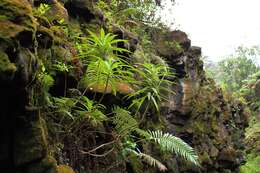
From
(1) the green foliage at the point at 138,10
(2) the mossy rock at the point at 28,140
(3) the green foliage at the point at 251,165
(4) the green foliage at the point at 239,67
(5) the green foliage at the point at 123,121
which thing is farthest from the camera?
(4) the green foliage at the point at 239,67

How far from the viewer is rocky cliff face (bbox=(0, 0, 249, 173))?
2.85 metres

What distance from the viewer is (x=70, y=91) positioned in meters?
4.81

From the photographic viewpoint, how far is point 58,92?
16.0 ft

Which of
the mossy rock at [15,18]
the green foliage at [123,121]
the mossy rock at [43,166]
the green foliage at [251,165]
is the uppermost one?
the mossy rock at [15,18]

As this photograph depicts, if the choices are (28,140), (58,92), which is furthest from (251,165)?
(28,140)

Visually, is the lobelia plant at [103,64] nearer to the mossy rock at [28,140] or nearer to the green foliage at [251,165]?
the mossy rock at [28,140]

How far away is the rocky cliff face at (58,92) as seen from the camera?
2854 mm

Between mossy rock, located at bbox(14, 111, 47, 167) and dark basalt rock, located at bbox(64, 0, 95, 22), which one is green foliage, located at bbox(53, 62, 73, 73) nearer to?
mossy rock, located at bbox(14, 111, 47, 167)

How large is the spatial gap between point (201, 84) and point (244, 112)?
17.8 ft

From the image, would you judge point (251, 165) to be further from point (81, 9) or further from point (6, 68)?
point (6, 68)

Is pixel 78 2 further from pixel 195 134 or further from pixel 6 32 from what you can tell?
pixel 195 134

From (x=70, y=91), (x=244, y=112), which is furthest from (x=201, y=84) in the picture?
(x=70, y=91)

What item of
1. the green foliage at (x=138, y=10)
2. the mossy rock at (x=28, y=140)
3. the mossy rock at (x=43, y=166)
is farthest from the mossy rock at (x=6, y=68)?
the green foliage at (x=138, y=10)

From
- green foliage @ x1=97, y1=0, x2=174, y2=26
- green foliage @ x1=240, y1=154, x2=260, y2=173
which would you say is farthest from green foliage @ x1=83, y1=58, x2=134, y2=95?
green foliage @ x1=240, y1=154, x2=260, y2=173
